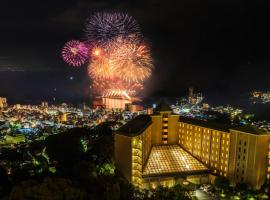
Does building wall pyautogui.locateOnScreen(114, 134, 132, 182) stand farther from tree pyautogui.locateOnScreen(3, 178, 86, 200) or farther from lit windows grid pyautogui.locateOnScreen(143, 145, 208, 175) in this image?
tree pyautogui.locateOnScreen(3, 178, 86, 200)

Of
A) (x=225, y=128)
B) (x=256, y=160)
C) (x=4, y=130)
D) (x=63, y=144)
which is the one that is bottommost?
(x=4, y=130)

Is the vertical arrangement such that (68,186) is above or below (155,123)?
below

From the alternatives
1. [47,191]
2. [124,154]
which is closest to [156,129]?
[124,154]

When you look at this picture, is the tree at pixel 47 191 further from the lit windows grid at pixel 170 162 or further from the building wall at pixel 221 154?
the lit windows grid at pixel 170 162

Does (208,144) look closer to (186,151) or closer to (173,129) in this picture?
(186,151)

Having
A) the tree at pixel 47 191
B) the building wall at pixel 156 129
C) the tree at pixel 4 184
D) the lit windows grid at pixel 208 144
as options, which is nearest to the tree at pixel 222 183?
the lit windows grid at pixel 208 144

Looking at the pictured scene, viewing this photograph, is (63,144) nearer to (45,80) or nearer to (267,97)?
(267,97)

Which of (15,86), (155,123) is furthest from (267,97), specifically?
(15,86)

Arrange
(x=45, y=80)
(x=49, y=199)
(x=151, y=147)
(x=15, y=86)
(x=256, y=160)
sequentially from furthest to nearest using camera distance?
(x=45, y=80) → (x=15, y=86) → (x=151, y=147) → (x=256, y=160) → (x=49, y=199)
